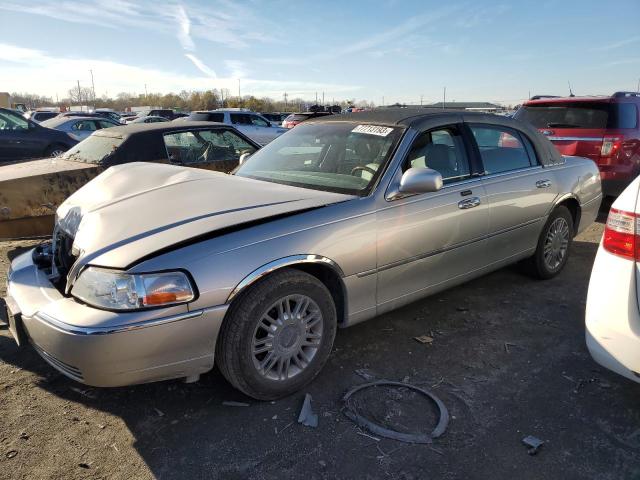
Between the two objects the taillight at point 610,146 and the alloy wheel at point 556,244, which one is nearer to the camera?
the alloy wheel at point 556,244

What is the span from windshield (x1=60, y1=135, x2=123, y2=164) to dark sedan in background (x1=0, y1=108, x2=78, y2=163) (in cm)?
516

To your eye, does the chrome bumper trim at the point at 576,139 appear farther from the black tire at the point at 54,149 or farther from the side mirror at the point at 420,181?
the black tire at the point at 54,149

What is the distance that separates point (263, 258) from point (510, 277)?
3235 mm

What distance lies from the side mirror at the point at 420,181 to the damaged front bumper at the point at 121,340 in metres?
1.39

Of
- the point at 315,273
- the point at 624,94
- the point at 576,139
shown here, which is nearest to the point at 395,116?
the point at 315,273

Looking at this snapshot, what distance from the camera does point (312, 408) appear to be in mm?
2777

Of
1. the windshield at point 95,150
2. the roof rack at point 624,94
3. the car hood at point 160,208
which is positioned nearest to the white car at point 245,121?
the windshield at point 95,150

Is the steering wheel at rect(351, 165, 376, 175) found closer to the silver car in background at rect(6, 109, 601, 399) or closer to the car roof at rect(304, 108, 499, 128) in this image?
the silver car in background at rect(6, 109, 601, 399)

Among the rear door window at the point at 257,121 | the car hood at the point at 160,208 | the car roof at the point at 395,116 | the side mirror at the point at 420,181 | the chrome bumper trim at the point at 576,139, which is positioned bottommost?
the car hood at the point at 160,208

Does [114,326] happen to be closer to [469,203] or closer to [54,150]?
[469,203]

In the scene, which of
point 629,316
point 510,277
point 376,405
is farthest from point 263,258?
point 510,277

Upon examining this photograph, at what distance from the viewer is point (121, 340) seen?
89.7 inches

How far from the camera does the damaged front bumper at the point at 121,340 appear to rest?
7.49 feet

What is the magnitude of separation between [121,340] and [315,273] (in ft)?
3.89
